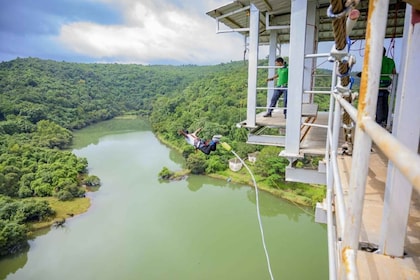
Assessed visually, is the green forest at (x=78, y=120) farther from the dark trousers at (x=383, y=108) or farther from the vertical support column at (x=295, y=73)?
the dark trousers at (x=383, y=108)

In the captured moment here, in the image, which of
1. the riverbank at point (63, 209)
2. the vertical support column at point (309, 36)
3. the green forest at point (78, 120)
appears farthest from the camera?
the green forest at point (78, 120)

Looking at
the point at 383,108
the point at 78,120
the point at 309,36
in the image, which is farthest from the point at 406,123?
the point at 78,120

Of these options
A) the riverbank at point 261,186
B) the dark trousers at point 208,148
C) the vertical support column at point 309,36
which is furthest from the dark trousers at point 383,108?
the riverbank at point 261,186

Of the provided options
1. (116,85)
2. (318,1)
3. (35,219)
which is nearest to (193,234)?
(35,219)

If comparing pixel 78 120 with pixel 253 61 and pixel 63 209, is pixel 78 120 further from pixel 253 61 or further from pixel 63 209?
pixel 253 61

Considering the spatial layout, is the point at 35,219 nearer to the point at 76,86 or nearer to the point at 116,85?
the point at 76,86

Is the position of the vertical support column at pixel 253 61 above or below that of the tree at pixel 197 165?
above

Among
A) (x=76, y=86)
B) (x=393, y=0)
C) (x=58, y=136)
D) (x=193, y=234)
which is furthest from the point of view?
(x=76, y=86)
